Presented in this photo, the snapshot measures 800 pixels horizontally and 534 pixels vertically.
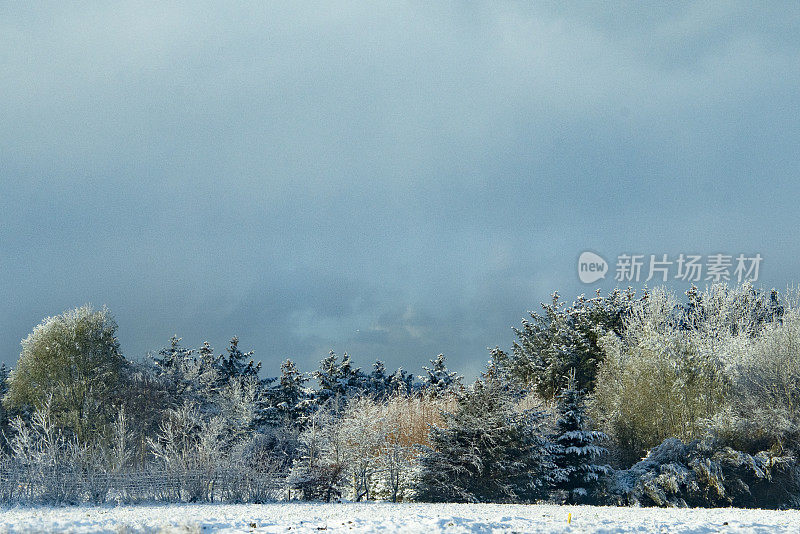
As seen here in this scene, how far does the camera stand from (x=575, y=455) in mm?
19500

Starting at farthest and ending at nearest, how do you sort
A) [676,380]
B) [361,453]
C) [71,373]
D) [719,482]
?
[71,373], [676,380], [361,453], [719,482]

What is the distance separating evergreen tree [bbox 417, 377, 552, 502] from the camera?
18125 mm

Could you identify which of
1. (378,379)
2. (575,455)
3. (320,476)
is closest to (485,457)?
(575,455)

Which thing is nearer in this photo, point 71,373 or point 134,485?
point 134,485

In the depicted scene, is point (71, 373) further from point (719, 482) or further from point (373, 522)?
point (719, 482)

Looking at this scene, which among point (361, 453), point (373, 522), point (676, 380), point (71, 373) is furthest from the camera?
point (71, 373)

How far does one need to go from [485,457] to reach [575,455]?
10.8 feet

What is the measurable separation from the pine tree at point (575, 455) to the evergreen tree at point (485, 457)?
75cm

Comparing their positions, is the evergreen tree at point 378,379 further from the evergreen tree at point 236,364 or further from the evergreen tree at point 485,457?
the evergreen tree at point 485,457

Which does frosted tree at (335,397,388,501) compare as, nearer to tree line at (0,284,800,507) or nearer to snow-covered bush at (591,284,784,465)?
tree line at (0,284,800,507)

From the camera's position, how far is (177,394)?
3397 centimetres

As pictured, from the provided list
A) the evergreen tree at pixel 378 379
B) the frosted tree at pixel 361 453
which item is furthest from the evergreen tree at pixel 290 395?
the frosted tree at pixel 361 453

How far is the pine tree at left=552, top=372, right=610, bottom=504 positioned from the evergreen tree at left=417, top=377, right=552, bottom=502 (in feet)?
2.47

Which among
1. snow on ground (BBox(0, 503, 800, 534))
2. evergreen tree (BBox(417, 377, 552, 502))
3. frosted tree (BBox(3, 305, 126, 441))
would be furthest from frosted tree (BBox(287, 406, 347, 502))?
frosted tree (BBox(3, 305, 126, 441))
